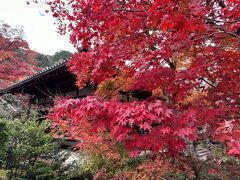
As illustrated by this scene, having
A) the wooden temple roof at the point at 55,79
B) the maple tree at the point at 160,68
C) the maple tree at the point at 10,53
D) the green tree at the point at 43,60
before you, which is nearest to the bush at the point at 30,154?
the maple tree at the point at 160,68

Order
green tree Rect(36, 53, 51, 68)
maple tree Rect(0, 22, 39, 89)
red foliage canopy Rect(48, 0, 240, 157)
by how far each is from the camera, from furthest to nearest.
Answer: green tree Rect(36, 53, 51, 68), maple tree Rect(0, 22, 39, 89), red foliage canopy Rect(48, 0, 240, 157)

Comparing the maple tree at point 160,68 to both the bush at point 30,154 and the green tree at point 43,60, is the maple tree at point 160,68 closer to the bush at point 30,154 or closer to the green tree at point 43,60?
the bush at point 30,154

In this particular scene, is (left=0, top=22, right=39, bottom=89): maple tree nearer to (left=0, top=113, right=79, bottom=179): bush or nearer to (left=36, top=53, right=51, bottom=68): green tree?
(left=0, top=113, right=79, bottom=179): bush

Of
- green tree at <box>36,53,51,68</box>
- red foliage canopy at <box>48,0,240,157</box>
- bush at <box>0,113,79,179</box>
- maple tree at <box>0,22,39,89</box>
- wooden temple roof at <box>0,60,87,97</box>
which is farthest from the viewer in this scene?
green tree at <box>36,53,51,68</box>

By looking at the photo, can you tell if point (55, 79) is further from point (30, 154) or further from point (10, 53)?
point (10, 53)

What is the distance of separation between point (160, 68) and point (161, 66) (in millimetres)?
79

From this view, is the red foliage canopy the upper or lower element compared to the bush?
upper

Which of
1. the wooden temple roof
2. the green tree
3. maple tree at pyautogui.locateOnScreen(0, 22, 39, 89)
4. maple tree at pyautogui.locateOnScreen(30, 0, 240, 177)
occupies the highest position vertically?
the green tree

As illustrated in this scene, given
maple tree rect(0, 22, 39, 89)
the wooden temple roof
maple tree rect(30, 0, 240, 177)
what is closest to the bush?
maple tree rect(30, 0, 240, 177)

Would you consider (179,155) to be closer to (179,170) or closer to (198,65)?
Result: (179,170)

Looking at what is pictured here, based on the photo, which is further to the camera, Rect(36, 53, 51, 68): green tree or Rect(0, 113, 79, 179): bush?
Rect(36, 53, 51, 68): green tree

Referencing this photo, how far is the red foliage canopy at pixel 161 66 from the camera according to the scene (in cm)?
352

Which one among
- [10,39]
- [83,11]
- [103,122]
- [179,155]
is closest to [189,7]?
[103,122]

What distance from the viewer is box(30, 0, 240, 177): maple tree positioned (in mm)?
3521
